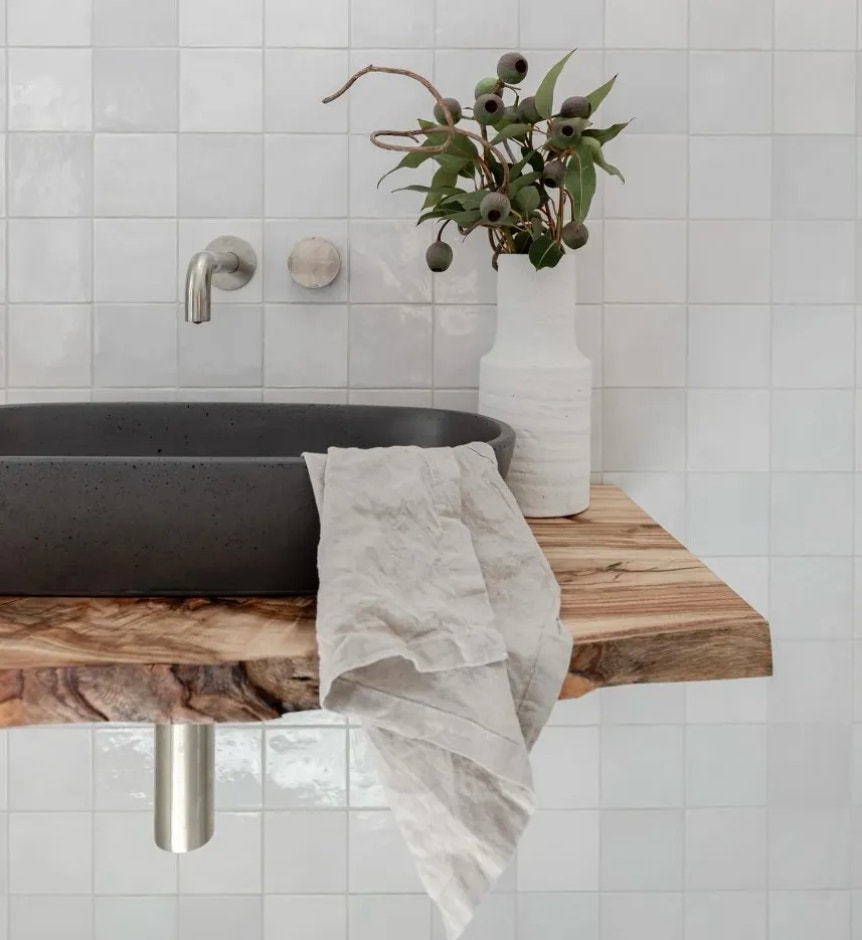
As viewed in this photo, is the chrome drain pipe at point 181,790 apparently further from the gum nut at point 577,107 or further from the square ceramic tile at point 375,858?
the gum nut at point 577,107

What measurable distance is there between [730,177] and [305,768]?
39.9 inches

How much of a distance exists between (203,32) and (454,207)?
459 millimetres

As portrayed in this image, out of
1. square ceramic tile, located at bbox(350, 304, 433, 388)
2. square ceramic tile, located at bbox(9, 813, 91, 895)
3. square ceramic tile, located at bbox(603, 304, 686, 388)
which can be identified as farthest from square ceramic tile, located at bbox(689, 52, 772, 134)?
square ceramic tile, located at bbox(9, 813, 91, 895)

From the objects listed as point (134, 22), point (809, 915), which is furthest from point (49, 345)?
point (809, 915)

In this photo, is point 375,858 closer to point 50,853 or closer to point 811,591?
point 50,853

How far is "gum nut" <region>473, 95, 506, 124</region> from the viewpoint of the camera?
944 mm

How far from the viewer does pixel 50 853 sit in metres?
1.31

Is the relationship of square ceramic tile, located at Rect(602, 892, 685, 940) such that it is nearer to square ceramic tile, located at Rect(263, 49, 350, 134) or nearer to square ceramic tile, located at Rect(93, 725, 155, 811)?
square ceramic tile, located at Rect(93, 725, 155, 811)

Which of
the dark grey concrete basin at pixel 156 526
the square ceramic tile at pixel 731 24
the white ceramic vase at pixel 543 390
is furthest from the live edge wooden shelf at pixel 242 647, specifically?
the square ceramic tile at pixel 731 24

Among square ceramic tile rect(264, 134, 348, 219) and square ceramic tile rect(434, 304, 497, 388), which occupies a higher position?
square ceramic tile rect(264, 134, 348, 219)

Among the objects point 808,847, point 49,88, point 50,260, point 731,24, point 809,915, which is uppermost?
point 731,24

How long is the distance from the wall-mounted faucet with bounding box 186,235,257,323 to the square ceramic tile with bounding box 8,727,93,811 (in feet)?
2.09

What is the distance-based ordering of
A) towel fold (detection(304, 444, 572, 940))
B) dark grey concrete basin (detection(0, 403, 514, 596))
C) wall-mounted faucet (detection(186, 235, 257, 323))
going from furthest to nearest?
wall-mounted faucet (detection(186, 235, 257, 323)) < dark grey concrete basin (detection(0, 403, 514, 596)) < towel fold (detection(304, 444, 572, 940))

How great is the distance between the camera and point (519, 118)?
100 cm
